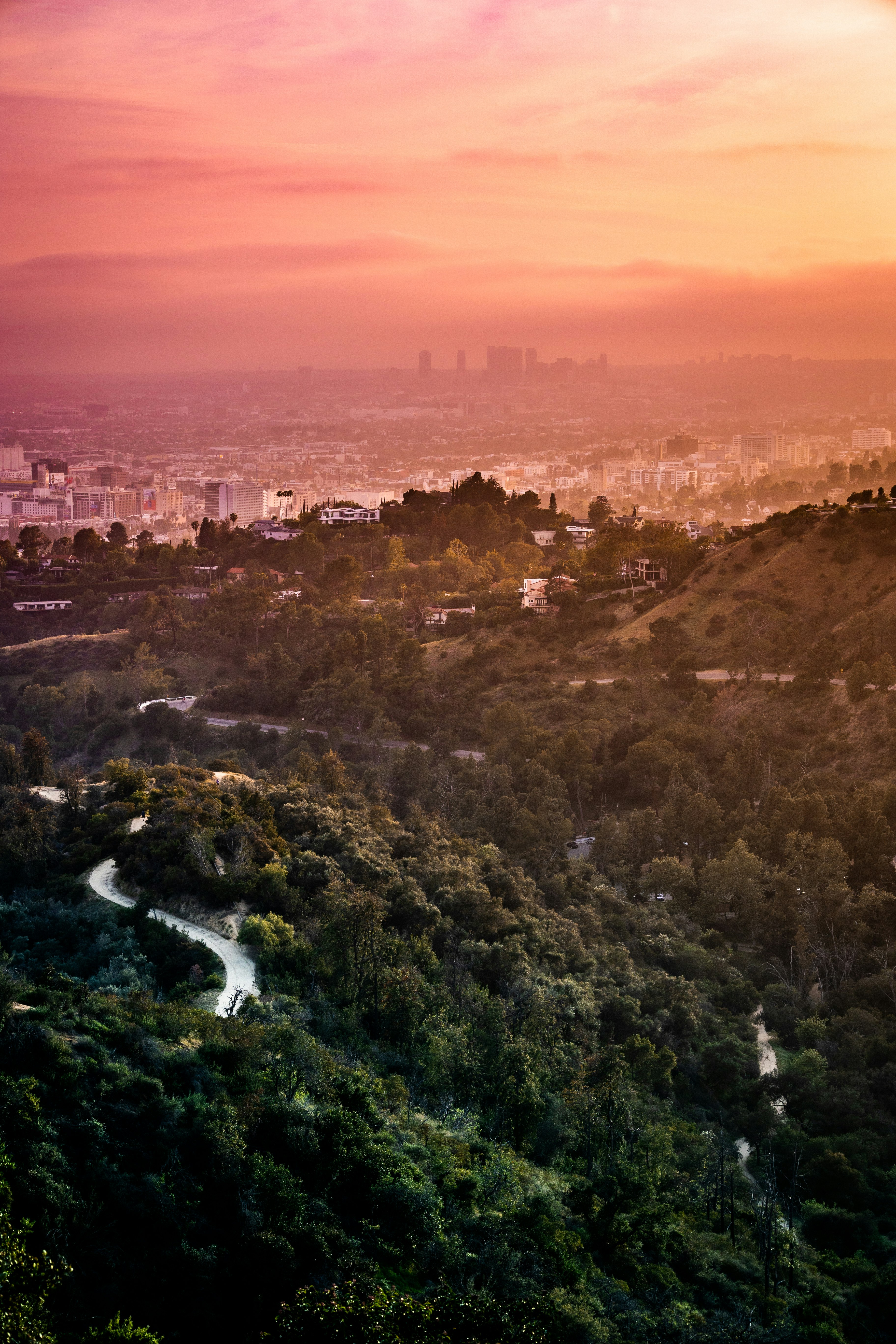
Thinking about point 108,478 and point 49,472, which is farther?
point 108,478

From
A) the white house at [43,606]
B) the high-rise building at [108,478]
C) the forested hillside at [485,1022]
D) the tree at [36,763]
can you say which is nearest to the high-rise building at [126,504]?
the high-rise building at [108,478]

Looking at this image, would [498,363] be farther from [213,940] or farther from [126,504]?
[213,940]

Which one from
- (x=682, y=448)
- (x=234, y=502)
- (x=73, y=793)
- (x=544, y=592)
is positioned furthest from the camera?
(x=682, y=448)

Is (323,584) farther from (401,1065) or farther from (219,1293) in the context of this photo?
(219,1293)

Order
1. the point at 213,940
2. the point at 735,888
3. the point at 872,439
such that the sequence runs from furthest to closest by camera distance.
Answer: the point at 872,439, the point at 735,888, the point at 213,940

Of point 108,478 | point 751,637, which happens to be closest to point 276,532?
point 751,637

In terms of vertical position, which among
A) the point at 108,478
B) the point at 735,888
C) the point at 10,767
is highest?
the point at 108,478
